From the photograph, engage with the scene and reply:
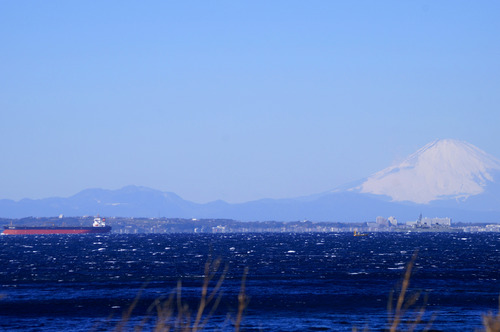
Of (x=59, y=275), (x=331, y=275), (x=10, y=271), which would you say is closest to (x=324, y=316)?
(x=331, y=275)

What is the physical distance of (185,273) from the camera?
267ft

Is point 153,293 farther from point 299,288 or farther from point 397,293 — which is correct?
point 397,293

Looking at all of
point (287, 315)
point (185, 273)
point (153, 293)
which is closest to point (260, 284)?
point (153, 293)

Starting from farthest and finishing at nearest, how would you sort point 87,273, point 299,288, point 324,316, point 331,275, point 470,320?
point 87,273 < point 331,275 < point 299,288 < point 324,316 < point 470,320

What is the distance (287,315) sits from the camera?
44.8m

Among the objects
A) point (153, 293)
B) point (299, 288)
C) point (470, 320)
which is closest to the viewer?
point (470, 320)

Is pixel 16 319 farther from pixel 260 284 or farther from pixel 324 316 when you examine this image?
pixel 260 284

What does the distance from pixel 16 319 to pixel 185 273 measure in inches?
1490

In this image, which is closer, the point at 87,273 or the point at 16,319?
the point at 16,319

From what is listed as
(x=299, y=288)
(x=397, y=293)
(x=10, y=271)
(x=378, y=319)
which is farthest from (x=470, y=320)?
(x=10, y=271)

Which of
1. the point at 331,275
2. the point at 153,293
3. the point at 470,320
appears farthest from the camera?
the point at 331,275

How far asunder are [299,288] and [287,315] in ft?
59.4

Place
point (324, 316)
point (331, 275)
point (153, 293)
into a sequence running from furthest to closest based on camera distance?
point (331, 275), point (153, 293), point (324, 316)

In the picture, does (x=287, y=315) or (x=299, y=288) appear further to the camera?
(x=299, y=288)
